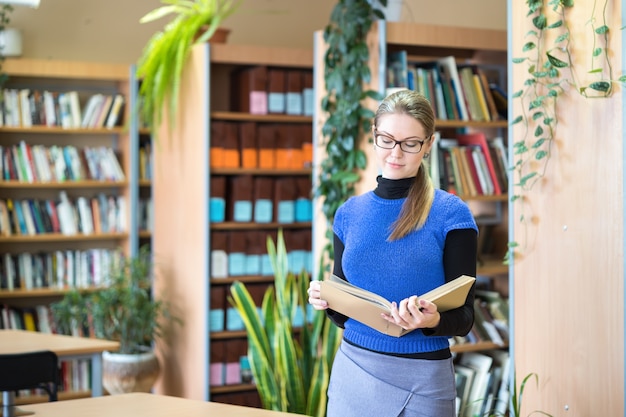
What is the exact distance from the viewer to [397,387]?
6.63 ft

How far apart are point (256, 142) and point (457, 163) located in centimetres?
147

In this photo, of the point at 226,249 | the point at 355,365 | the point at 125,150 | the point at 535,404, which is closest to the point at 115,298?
the point at 226,249

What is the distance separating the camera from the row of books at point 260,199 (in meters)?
5.27

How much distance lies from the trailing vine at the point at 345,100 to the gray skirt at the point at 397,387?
2.29m

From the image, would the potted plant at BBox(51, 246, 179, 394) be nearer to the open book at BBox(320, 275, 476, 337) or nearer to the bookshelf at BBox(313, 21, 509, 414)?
the bookshelf at BBox(313, 21, 509, 414)

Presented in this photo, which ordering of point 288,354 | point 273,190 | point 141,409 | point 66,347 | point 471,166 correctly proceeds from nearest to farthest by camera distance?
point 141,409, point 66,347, point 288,354, point 471,166, point 273,190

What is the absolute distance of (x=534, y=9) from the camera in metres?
2.95

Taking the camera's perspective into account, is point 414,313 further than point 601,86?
No

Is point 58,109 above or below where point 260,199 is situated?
above

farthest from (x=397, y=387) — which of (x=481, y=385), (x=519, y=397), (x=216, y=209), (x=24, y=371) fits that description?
(x=216, y=209)

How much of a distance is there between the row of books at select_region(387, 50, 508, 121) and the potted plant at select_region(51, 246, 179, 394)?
2149mm

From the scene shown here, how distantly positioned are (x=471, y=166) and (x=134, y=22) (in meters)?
3.31

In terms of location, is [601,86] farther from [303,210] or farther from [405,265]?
[303,210]

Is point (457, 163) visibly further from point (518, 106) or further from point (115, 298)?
point (115, 298)
